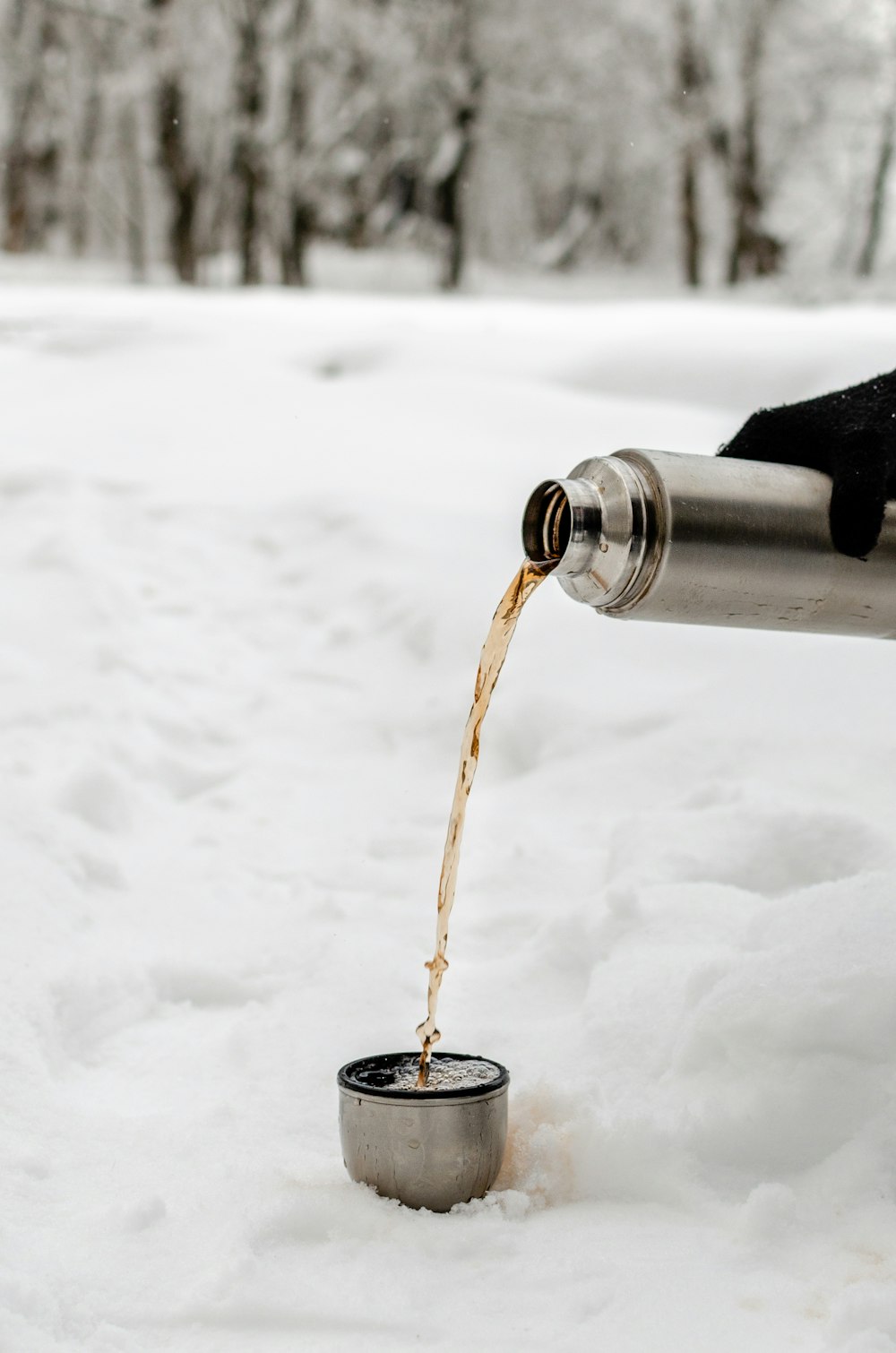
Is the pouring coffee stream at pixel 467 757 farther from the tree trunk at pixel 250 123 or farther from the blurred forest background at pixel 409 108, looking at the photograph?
the tree trunk at pixel 250 123

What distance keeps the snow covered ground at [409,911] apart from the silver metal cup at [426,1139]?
1.4 inches

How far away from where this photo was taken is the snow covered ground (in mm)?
1475

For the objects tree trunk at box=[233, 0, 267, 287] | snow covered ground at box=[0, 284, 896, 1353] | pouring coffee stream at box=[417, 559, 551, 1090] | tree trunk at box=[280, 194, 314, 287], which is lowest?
snow covered ground at box=[0, 284, 896, 1353]

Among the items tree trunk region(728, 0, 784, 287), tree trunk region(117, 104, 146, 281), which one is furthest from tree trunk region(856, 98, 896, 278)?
tree trunk region(117, 104, 146, 281)

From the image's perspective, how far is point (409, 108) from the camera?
18906mm

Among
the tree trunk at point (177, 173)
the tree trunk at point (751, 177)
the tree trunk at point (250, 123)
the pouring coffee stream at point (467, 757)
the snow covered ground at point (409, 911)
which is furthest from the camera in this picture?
the tree trunk at point (751, 177)

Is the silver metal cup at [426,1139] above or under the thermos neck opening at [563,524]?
under

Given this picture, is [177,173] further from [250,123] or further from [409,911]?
[409,911]

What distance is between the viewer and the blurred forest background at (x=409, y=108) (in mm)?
16922

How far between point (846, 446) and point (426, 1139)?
3.09ft

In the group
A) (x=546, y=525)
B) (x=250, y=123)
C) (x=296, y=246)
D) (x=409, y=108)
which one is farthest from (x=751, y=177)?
(x=546, y=525)

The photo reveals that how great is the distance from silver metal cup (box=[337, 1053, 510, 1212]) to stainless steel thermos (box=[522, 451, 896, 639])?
0.59 meters

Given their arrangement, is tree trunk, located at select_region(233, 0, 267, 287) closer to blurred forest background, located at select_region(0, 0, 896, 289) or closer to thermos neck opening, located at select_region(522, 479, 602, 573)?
blurred forest background, located at select_region(0, 0, 896, 289)

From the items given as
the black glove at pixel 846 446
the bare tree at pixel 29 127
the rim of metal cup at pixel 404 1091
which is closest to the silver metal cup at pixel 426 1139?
the rim of metal cup at pixel 404 1091
